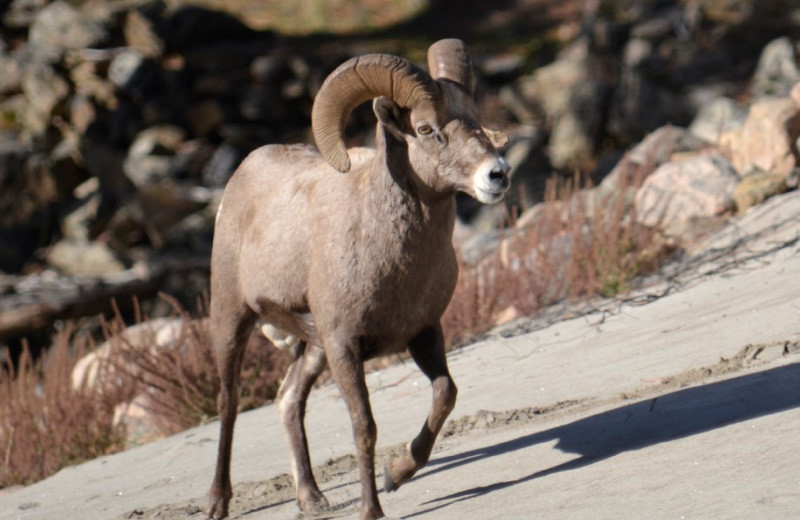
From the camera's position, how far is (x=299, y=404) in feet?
23.9

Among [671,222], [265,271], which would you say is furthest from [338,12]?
[265,271]

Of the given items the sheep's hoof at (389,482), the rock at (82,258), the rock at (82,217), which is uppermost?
the sheep's hoof at (389,482)

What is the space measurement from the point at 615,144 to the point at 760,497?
15.9 m

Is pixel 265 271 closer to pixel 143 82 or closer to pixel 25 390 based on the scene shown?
pixel 25 390

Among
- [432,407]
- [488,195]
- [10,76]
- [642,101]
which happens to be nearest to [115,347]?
[432,407]

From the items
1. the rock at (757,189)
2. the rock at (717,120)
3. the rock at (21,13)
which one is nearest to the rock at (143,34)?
the rock at (21,13)

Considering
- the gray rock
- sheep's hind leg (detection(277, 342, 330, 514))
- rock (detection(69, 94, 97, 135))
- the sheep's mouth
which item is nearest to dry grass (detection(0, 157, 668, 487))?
sheep's hind leg (detection(277, 342, 330, 514))

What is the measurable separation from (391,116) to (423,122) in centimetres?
19

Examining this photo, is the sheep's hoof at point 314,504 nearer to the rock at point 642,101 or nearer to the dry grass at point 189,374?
the dry grass at point 189,374

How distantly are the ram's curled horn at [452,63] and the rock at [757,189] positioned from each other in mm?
5768

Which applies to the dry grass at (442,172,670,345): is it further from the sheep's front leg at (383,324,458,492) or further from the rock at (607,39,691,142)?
the rock at (607,39,691,142)

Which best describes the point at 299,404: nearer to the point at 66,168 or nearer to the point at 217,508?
the point at 217,508

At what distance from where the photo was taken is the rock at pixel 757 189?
38.3 ft

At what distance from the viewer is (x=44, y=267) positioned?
69.5 feet
